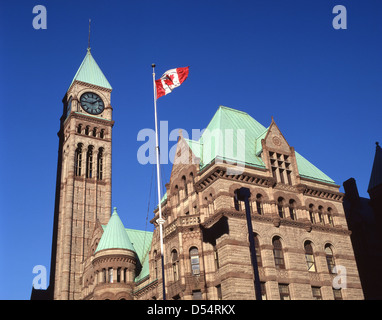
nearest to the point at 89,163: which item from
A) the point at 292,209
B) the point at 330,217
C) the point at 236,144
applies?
the point at 236,144

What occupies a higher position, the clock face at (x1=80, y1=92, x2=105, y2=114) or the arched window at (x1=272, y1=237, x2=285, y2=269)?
the clock face at (x1=80, y1=92, x2=105, y2=114)

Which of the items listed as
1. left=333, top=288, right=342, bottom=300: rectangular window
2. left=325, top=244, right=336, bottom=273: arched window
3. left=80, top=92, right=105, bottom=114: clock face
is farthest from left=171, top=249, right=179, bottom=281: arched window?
left=80, top=92, right=105, bottom=114: clock face

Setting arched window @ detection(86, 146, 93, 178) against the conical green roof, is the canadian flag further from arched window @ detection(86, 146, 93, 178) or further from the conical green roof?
arched window @ detection(86, 146, 93, 178)

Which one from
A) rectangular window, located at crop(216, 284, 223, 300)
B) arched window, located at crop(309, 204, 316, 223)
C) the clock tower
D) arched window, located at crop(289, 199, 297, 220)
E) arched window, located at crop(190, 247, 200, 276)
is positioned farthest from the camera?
the clock tower

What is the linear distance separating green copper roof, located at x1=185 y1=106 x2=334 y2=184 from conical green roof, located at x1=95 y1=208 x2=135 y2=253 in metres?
18.7

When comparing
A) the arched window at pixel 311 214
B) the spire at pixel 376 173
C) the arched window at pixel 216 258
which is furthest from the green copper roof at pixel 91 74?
the arched window at pixel 216 258

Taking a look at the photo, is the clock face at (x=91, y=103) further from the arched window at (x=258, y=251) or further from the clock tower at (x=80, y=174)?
the arched window at (x=258, y=251)

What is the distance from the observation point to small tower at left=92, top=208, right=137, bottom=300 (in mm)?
54434

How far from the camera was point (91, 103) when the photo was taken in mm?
87375

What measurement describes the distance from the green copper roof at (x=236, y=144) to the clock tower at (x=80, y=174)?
1266 inches

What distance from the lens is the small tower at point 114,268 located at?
5443cm

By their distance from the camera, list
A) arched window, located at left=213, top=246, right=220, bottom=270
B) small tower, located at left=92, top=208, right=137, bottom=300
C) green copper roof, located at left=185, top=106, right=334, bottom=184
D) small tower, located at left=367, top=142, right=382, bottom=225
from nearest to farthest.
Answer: arched window, located at left=213, top=246, right=220, bottom=270
green copper roof, located at left=185, top=106, right=334, bottom=184
small tower, located at left=92, top=208, right=137, bottom=300
small tower, located at left=367, top=142, right=382, bottom=225

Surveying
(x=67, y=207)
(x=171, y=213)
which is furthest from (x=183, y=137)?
(x=67, y=207)

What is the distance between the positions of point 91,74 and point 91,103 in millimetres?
6932
